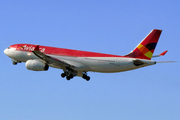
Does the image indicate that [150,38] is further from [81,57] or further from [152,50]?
[81,57]

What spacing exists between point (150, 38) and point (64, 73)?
16.1 meters

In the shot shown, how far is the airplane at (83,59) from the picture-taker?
58.0 m

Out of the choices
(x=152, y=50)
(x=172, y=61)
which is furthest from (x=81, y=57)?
(x=172, y=61)

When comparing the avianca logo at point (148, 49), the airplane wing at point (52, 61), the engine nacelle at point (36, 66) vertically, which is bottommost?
the engine nacelle at point (36, 66)

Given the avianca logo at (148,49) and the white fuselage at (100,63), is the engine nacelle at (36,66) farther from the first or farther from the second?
the avianca logo at (148,49)

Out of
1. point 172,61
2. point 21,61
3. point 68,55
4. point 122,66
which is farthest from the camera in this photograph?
point 21,61

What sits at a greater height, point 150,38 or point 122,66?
point 150,38

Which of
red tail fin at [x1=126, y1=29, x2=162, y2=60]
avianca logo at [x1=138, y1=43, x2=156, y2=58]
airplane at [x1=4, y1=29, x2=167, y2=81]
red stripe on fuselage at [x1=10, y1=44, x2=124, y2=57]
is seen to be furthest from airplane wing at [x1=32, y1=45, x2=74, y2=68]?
avianca logo at [x1=138, y1=43, x2=156, y2=58]

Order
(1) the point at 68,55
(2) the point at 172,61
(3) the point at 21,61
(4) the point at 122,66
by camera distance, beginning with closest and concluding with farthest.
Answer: (2) the point at 172,61, (4) the point at 122,66, (1) the point at 68,55, (3) the point at 21,61

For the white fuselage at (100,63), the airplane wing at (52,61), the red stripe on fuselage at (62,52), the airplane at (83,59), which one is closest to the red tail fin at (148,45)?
the airplane at (83,59)

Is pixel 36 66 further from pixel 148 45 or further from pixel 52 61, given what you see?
pixel 148 45

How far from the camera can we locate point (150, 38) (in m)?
58.4

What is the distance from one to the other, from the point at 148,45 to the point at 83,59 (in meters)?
11.2

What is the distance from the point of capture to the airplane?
190 feet
